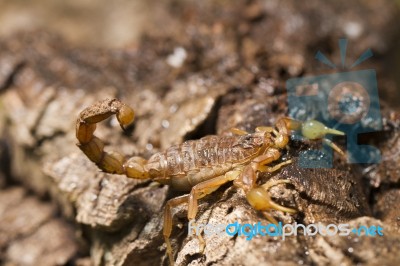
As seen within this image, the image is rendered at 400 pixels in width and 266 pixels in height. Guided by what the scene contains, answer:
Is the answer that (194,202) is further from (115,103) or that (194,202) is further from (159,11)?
(159,11)

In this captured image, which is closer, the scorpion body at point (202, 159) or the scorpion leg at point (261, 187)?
the scorpion leg at point (261, 187)

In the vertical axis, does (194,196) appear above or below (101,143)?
below

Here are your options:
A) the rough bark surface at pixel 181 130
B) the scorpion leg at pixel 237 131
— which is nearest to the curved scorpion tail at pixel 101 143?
the rough bark surface at pixel 181 130

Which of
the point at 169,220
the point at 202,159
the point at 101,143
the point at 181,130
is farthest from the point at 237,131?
the point at 101,143

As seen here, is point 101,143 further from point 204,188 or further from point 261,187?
point 261,187

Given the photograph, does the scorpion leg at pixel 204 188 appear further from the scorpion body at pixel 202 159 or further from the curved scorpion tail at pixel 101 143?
the curved scorpion tail at pixel 101 143

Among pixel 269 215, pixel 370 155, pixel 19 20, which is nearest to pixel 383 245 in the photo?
pixel 269 215

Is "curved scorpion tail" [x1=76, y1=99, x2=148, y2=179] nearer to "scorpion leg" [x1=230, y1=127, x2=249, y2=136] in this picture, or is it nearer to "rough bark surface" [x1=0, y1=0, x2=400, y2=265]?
"rough bark surface" [x1=0, y1=0, x2=400, y2=265]
